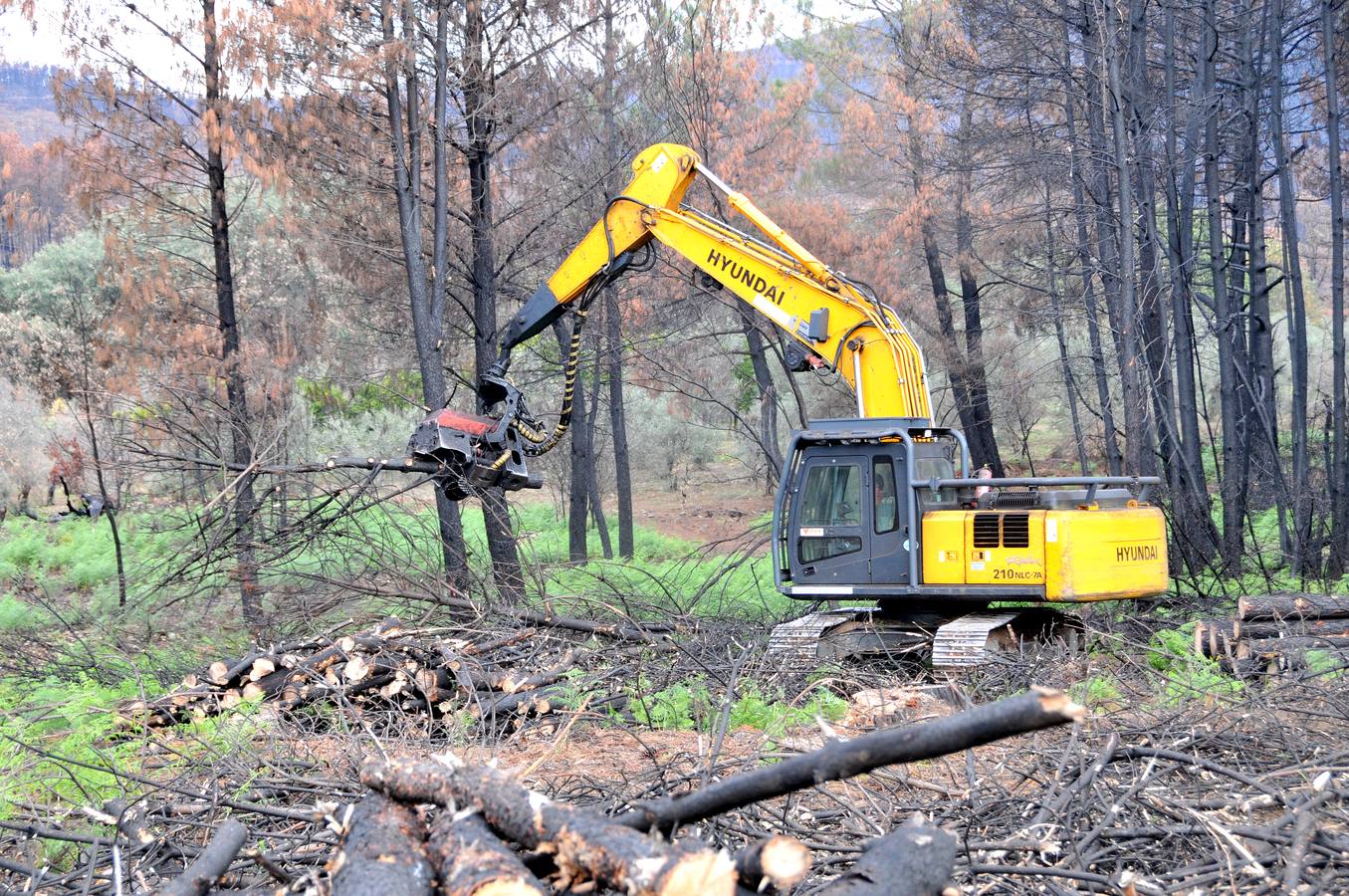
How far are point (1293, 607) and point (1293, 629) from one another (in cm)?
34

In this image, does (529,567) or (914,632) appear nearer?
(914,632)

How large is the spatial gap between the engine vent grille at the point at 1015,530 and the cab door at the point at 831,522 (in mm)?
1135

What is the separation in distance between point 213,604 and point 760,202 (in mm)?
11657

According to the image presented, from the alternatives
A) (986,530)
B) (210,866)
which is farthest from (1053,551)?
(210,866)

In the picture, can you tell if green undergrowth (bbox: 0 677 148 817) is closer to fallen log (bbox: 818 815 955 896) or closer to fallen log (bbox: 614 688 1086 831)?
fallen log (bbox: 614 688 1086 831)

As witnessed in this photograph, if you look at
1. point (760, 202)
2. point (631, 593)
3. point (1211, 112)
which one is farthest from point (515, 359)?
point (1211, 112)

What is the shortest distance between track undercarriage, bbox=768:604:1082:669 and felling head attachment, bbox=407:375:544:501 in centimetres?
266

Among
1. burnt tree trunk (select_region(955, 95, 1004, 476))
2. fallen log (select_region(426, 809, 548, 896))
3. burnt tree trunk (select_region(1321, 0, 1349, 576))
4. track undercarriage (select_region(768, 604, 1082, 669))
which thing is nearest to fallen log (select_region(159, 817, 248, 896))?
fallen log (select_region(426, 809, 548, 896))

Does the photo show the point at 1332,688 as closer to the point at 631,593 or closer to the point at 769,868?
the point at 769,868

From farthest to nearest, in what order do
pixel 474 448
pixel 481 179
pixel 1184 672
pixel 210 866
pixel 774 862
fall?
pixel 481 179 → pixel 474 448 → pixel 1184 672 → pixel 210 866 → pixel 774 862

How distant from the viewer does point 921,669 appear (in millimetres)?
9766

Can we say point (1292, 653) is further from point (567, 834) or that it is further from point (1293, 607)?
point (567, 834)

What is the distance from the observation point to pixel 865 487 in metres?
10.0

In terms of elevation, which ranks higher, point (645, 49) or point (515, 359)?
point (645, 49)
